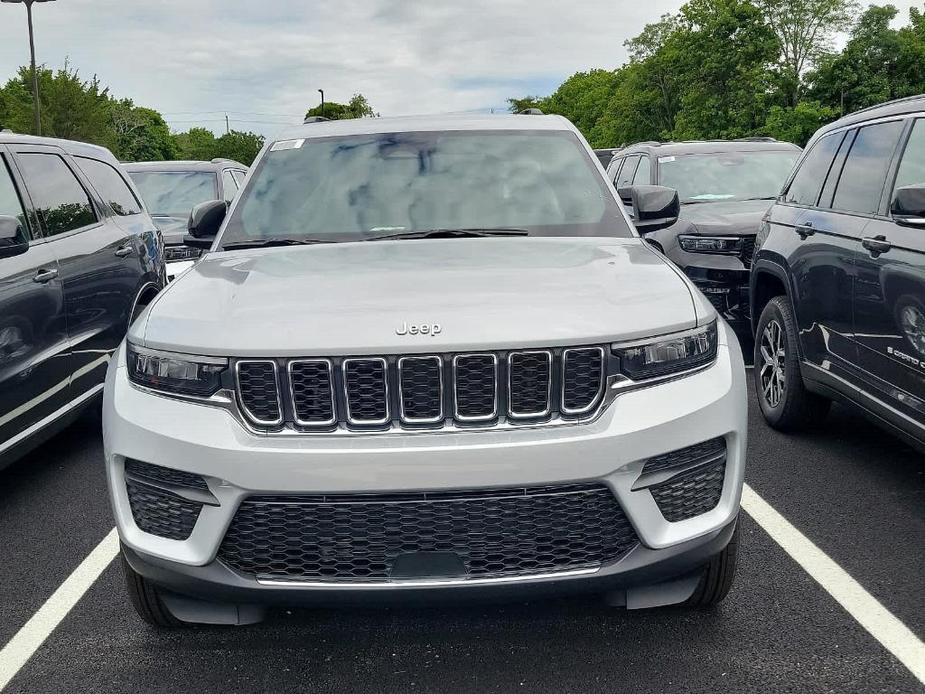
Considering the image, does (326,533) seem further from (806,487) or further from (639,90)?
(639,90)

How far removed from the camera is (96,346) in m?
5.96

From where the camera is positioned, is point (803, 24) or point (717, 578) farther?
point (803, 24)

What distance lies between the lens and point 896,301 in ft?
14.5

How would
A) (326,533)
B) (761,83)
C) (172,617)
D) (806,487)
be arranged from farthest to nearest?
(761,83)
(806,487)
(172,617)
(326,533)

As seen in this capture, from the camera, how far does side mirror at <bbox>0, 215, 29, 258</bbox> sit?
15.5 ft

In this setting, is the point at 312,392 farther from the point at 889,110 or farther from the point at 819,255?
the point at 889,110

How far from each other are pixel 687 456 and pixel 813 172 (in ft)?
11.4

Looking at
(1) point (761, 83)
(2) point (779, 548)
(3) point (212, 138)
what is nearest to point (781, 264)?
(2) point (779, 548)

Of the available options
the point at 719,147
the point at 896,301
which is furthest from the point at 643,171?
the point at 896,301

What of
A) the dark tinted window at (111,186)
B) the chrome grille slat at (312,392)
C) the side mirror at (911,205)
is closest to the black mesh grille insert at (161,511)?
the chrome grille slat at (312,392)

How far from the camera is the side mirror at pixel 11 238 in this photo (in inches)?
186

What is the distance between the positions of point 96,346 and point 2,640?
2.66m

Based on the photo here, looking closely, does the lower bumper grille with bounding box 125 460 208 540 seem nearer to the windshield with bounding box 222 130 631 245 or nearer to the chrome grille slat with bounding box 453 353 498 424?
the chrome grille slat with bounding box 453 353 498 424

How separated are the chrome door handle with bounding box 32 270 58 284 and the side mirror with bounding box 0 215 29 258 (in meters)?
0.21
